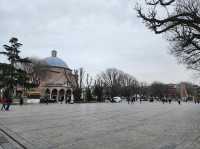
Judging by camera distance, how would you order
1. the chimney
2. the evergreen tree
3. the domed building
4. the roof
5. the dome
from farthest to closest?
the chimney → the dome → the roof → the domed building → the evergreen tree

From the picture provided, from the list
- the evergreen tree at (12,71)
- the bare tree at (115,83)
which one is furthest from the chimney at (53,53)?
the evergreen tree at (12,71)

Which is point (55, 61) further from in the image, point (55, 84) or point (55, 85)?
point (55, 85)

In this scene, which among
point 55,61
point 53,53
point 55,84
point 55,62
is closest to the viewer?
point 55,84

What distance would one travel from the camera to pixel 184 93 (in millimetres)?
165875

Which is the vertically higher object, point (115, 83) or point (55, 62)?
point (55, 62)

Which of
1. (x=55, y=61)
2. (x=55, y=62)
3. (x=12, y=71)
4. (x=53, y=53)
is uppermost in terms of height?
(x=53, y=53)

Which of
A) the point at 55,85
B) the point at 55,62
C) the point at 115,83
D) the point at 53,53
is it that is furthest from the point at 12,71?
the point at 115,83

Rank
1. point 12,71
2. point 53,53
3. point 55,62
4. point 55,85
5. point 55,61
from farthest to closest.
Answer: point 53,53, point 55,61, point 55,62, point 55,85, point 12,71

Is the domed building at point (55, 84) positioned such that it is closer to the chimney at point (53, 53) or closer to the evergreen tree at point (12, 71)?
the chimney at point (53, 53)

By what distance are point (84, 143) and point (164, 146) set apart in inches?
101

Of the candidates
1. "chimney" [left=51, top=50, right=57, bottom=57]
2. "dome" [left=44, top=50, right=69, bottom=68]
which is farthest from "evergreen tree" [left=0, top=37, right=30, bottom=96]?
"chimney" [left=51, top=50, right=57, bottom=57]

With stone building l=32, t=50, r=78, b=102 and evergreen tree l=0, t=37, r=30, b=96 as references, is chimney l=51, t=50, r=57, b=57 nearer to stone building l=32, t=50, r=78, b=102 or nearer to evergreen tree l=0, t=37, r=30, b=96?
stone building l=32, t=50, r=78, b=102

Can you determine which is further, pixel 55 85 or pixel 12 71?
pixel 55 85

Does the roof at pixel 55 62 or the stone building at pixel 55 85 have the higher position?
the roof at pixel 55 62
